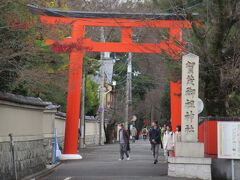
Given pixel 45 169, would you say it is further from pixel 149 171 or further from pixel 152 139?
pixel 152 139

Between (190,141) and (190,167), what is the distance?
842 millimetres

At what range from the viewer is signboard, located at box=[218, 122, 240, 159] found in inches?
645

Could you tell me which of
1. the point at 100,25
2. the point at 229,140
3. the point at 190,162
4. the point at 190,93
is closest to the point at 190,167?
the point at 190,162

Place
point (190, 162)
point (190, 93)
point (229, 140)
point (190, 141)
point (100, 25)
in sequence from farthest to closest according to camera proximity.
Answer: point (100, 25) < point (190, 93) < point (190, 141) < point (190, 162) < point (229, 140)

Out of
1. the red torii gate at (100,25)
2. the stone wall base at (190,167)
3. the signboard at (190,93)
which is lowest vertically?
the stone wall base at (190,167)

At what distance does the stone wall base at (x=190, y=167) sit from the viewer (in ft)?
54.7

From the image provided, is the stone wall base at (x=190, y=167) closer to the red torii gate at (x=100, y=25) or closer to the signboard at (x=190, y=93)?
the signboard at (x=190, y=93)

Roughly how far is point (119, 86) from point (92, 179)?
5261 cm

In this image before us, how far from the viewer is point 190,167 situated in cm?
1689

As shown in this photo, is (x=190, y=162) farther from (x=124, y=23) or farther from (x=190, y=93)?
(x=124, y=23)

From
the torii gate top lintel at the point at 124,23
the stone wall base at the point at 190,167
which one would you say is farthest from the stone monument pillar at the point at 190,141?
the torii gate top lintel at the point at 124,23

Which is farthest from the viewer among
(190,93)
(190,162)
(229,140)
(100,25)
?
(100,25)

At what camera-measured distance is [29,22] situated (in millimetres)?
12891

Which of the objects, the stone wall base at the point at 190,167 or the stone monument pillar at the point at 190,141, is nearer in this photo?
the stone wall base at the point at 190,167
